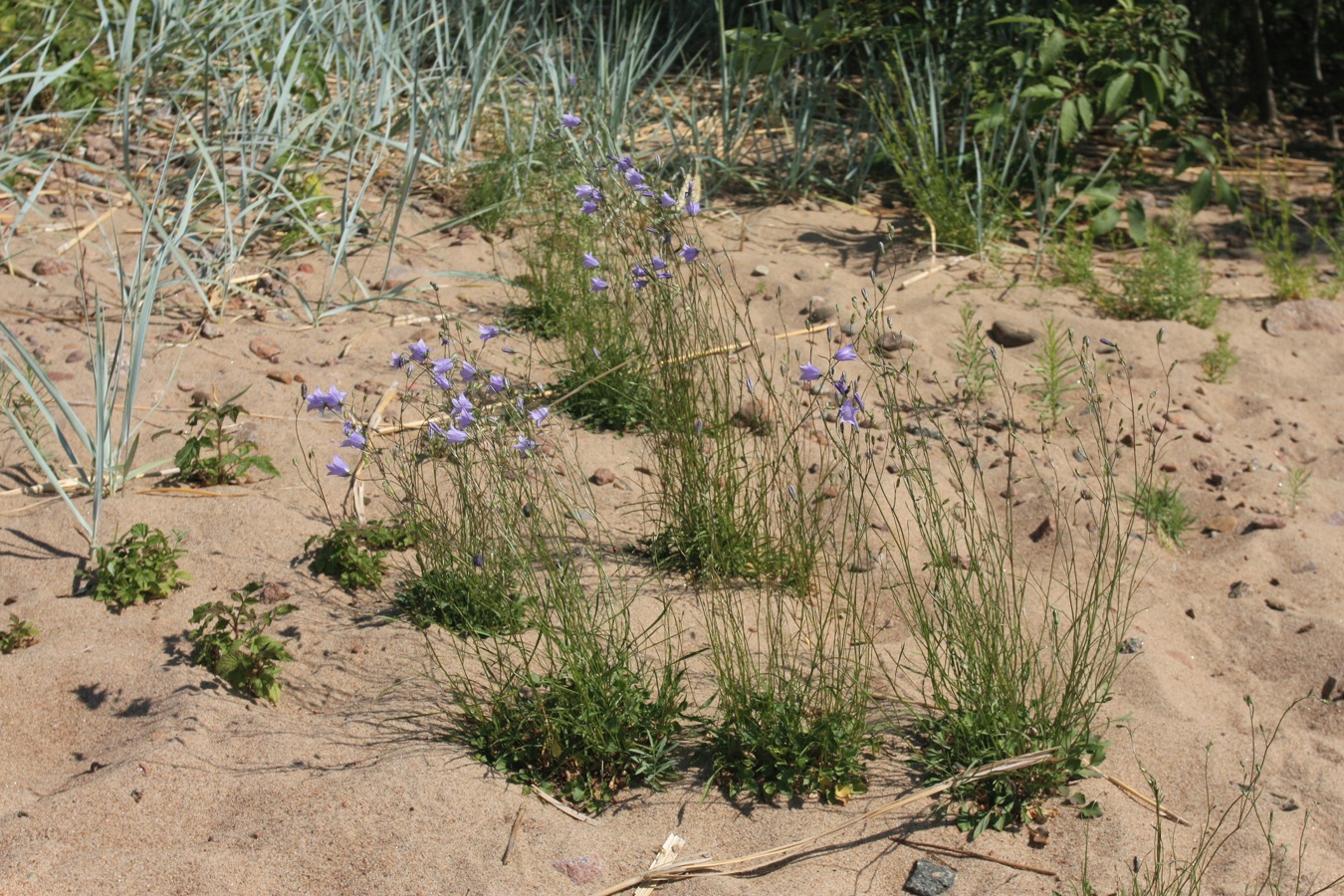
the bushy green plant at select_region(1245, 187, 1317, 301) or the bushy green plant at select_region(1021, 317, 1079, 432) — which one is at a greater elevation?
the bushy green plant at select_region(1245, 187, 1317, 301)

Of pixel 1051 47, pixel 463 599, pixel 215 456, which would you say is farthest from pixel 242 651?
pixel 1051 47

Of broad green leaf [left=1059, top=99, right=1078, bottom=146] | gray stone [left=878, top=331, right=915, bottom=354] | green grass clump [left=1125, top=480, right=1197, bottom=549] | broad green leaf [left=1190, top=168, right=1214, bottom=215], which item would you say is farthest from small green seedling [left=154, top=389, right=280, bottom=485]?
broad green leaf [left=1190, top=168, right=1214, bottom=215]

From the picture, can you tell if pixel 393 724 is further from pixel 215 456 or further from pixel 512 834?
pixel 215 456

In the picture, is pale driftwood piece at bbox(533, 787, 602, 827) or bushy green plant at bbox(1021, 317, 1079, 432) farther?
bushy green plant at bbox(1021, 317, 1079, 432)

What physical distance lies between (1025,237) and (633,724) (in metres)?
3.46

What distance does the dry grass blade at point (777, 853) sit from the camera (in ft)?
7.05

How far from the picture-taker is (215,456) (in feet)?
11.0

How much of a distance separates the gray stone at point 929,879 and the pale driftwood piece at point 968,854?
0.05 m

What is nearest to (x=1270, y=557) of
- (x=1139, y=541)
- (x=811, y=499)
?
(x=1139, y=541)

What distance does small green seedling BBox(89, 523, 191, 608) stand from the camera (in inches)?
109

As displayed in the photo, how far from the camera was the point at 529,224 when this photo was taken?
192 inches

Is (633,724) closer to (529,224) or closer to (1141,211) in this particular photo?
(529,224)

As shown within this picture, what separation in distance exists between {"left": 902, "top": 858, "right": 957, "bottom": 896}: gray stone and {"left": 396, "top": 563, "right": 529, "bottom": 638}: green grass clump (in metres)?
0.93

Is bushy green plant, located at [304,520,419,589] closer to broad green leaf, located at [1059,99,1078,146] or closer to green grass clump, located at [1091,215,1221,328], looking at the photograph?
green grass clump, located at [1091,215,1221,328]
